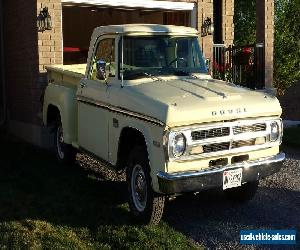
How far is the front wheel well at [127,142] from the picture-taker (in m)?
5.93

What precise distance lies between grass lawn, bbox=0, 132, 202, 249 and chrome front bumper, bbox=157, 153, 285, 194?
0.58 metres

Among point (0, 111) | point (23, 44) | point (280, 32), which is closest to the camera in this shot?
point (23, 44)

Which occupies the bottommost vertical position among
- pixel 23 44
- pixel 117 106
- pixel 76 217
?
pixel 76 217

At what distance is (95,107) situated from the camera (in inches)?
263

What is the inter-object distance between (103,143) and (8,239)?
185 centimetres

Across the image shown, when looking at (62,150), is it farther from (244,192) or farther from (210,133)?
(210,133)

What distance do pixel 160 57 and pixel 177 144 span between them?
177 cm

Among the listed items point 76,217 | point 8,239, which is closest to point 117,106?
point 76,217

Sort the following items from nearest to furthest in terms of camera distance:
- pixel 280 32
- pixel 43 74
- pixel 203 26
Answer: pixel 43 74 → pixel 203 26 → pixel 280 32

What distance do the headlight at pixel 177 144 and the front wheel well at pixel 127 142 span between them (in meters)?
0.68

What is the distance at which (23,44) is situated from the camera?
426 inches

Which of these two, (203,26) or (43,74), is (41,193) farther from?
(203,26)

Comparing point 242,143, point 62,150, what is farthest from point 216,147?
point 62,150

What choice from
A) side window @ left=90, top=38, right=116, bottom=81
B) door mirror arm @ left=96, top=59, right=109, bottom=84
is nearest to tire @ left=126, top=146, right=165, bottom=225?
door mirror arm @ left=96, top=59, right=109, bottom=84
